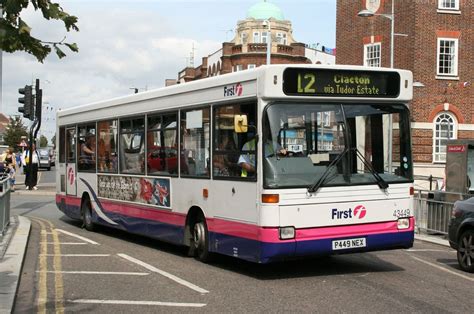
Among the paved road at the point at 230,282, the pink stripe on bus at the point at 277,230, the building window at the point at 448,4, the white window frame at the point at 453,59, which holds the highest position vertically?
the building window at the point at 448,4

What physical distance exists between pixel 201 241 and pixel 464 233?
4.14m

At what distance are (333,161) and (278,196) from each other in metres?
1.00

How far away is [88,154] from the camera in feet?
45.5

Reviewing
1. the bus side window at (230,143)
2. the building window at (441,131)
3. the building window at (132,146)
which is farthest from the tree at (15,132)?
the bus side window at (230,143)

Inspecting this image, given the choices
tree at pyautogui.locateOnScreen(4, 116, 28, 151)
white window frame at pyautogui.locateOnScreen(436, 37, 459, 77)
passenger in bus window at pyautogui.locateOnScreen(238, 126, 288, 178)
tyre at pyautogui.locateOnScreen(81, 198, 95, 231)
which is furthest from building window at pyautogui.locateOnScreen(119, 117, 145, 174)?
tree at pyautogui.locateOnScreen(4, 116, 28, 151)

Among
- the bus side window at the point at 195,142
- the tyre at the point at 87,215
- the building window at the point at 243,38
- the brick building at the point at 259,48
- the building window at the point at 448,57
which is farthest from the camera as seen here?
the building window at the point at 243,38

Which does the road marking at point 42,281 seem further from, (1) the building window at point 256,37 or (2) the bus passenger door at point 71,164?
(1) the building window at point 256,37

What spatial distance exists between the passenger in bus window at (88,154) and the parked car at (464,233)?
784 centimetres

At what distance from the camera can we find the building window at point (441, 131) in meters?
31.2

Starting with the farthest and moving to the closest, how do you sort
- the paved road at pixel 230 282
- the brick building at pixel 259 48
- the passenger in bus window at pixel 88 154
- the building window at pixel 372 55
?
1. the brick building at pixel 259 48
2. the building window at pixel 372 55
3. the passenger in bus window at pixel 88 154
4. the paved road at pixel 230 282

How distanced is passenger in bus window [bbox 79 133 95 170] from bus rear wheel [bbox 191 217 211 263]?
195 inches

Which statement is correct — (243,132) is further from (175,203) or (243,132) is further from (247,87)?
(175,203)

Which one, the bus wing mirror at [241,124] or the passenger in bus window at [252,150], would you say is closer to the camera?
the passenger in bus window at [252,150]

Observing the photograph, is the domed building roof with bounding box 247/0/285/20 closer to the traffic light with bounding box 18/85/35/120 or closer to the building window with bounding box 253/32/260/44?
the building window with bounding box 253/32/260/44
